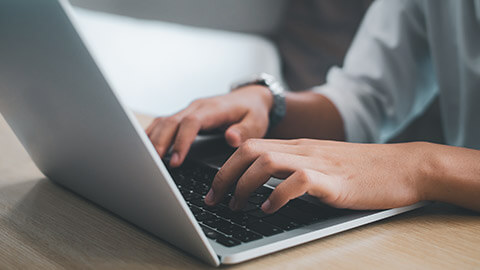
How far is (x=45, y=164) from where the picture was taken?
0.55 metres

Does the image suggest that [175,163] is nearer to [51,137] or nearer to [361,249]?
[51,137]

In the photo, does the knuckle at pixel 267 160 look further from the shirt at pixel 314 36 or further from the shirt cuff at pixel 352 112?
the shirt at pixel 314 36

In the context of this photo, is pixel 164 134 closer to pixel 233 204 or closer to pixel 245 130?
pixel 245 130

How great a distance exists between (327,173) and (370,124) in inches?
24.0

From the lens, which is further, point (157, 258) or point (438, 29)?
point (438, 29)

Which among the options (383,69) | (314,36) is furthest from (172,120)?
(314,36)

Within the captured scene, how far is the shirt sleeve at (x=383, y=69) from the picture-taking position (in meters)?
1.05

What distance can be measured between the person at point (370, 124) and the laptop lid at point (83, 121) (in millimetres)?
97

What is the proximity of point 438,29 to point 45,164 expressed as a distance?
32.6 inches

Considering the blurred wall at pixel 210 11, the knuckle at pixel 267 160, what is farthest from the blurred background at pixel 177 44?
the knuckle at pixel 267 160

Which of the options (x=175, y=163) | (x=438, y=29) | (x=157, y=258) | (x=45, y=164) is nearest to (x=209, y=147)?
(x=175, y=163)

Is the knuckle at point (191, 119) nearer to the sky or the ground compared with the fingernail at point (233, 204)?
nearer to the sky

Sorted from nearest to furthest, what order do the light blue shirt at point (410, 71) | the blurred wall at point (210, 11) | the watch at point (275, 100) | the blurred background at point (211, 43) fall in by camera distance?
the watch at point (275, 100), the light blue shirt at point (410, 71), the blurred background at point (211, 43), the blurred wall at point (210, 11)

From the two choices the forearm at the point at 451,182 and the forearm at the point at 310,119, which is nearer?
the forearm at the point at 451,182
